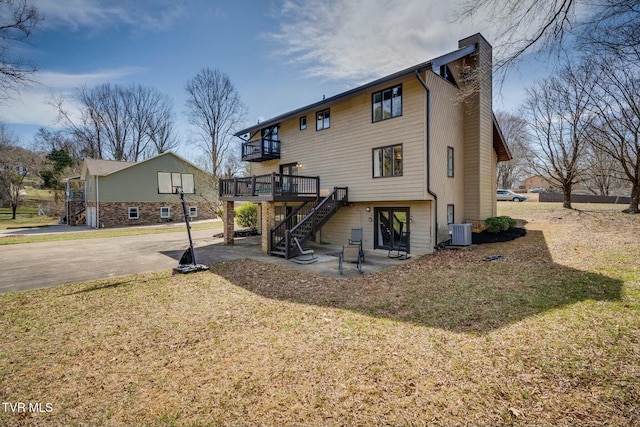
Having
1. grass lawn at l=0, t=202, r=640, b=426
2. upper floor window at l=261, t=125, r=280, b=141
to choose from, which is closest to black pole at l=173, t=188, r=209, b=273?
grass lawn at l=0, t=202, r=640, b=426

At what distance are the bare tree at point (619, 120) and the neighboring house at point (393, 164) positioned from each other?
7.29 m

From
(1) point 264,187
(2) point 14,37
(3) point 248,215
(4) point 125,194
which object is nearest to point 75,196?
(4) point 125,194

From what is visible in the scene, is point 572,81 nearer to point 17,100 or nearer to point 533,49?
point 533,49

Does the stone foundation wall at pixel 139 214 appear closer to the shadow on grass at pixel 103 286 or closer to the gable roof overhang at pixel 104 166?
the gable roof overhang at pixel 104 166

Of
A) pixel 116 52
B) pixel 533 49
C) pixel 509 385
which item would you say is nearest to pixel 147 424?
pixel 509 385

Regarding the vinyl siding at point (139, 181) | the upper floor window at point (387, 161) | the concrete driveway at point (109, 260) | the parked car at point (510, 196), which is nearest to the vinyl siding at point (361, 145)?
the upper floor window at point (387, 161)

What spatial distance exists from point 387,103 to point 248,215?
12722 mm

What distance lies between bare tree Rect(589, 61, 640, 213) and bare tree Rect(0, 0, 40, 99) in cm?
2440

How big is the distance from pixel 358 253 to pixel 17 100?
37.9 feet

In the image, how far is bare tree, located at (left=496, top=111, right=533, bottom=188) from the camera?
2394 centimetres

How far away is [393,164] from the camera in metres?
11.7

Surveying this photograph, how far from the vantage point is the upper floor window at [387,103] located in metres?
11.6

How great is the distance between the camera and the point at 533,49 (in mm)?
5715

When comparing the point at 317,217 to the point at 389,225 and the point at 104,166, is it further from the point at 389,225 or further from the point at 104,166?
the point at 104,166
